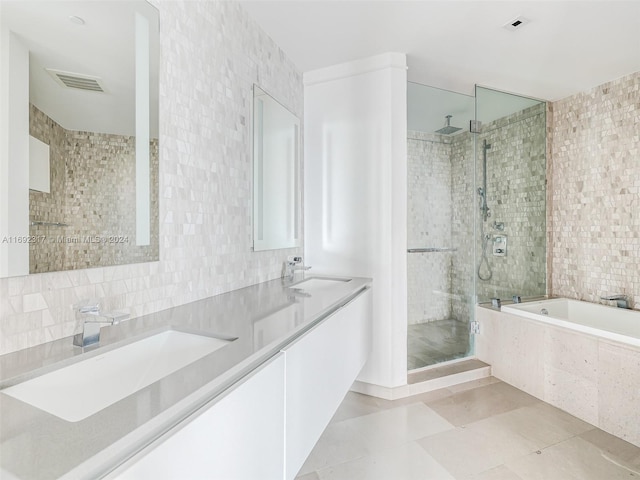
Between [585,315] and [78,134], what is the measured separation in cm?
381

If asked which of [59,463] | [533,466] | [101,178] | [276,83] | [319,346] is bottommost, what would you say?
[533,466]

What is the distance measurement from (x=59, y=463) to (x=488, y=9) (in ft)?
8.39

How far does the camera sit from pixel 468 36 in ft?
7.11

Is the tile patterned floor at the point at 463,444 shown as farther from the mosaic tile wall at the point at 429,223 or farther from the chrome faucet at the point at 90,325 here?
the chrome faucet at the point at 90,325

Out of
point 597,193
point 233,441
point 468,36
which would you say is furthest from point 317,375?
point 597,193

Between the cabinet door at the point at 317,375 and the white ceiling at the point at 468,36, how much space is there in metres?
1.71

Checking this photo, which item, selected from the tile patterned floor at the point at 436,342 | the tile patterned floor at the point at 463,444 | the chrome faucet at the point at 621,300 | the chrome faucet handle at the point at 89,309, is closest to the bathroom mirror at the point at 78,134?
the chrome faucet handle at the point at 89,309

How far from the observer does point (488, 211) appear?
3.15 m

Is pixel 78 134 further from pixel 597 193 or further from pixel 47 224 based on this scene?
pixel 597 193

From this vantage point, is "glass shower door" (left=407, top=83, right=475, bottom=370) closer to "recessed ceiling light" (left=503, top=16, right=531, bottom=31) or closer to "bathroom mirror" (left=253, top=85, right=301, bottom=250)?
"recessed ceiling light" (left=503, top=16, right=531, bottom=31)

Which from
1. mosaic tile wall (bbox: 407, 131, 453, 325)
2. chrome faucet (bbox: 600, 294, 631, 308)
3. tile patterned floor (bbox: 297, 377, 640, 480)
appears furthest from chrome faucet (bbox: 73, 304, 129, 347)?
chrome faucet (bbox: 600, 294, 631, 308)

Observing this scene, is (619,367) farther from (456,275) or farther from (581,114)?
(581,114)

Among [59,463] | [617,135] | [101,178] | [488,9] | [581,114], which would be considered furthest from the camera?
[581,114]

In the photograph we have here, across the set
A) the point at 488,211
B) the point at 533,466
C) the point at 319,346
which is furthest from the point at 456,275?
the point at 319,346
